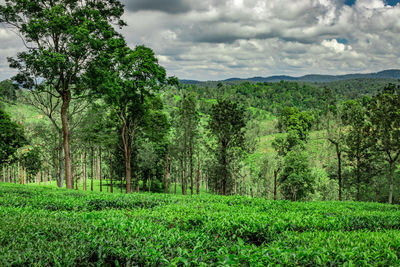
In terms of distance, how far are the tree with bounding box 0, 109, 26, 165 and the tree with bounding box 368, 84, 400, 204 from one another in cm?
4178

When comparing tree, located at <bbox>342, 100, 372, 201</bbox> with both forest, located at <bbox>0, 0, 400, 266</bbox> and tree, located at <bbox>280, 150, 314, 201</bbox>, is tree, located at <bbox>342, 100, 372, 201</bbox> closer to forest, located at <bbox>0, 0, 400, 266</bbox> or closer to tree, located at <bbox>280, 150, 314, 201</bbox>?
forest, located at <bbox>0, 0, 400, 266</bbox>

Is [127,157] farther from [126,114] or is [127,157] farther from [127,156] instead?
[126,114]

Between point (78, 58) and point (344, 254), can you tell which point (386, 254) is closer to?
point (344, 254)

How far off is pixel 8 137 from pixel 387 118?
142 ft

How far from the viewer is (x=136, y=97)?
20.9 m

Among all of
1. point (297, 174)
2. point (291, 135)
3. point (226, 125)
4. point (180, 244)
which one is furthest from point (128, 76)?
point (291, 135)

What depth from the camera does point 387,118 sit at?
26.7 meters

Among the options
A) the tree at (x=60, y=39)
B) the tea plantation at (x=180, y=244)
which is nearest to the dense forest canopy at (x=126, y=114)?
the tree at (x=60, y=39)

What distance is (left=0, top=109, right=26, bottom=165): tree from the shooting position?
26303mm

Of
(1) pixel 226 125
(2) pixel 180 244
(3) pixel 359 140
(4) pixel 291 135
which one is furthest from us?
(4) pixel 291 135

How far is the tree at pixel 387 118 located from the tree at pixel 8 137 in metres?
41.8

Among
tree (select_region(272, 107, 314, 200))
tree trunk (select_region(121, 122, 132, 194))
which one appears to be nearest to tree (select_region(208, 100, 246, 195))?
tree trunk (select_region(121, 122, 132, 194))

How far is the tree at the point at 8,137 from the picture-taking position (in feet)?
86.3

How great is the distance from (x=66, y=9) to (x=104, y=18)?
274 cm
